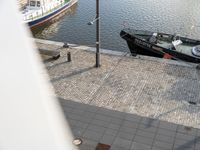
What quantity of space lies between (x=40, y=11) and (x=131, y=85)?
1674 cm

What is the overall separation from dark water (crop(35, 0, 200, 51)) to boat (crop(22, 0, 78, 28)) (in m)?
0.89

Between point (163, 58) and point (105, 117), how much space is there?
23.7ft

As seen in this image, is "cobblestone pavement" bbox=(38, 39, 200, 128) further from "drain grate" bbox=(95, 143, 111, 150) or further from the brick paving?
"drain grate" bbox=(95, 143, 111, 150)

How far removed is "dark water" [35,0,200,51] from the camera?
2531 centimetres

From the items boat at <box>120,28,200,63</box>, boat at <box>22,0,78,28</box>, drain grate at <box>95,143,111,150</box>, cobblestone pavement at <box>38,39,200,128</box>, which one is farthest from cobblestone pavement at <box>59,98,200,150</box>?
boat at <box>22,0,78,28</box>

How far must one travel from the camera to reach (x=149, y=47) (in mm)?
18078

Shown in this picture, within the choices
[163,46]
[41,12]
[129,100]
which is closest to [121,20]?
[41,12]

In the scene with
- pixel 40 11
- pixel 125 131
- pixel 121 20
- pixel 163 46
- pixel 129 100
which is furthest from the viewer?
pixel 121 20

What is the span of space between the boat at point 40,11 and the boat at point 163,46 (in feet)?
33.2

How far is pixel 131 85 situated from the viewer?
13859 mm

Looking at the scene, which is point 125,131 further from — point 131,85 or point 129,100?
point 131,85

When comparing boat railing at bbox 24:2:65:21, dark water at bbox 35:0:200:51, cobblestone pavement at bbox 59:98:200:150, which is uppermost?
cobblestone pavement at bbox 59:98:200:150

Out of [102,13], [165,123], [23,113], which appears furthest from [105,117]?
[102,13]

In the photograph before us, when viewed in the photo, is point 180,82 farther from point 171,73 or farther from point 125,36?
point 125,36
